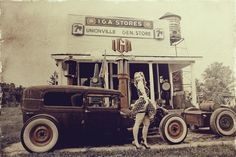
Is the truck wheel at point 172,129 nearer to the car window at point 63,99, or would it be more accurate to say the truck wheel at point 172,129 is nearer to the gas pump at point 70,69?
the car window at point 63,99

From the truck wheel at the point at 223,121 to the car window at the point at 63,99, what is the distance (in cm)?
267

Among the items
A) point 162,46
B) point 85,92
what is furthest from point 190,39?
point 85,92

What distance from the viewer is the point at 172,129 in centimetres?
439

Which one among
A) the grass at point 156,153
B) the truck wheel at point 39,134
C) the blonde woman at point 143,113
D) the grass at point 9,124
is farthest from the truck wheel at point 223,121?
the grass at point 9,124

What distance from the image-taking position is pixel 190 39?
19.7 ft

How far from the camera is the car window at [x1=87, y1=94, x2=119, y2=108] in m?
4.33

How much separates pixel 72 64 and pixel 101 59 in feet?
2.50

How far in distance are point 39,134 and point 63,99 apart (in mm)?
710

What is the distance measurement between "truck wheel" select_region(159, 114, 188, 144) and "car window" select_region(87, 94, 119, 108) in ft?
3.10

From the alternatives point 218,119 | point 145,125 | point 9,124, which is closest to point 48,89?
point 9,124

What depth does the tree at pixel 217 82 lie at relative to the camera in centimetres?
582

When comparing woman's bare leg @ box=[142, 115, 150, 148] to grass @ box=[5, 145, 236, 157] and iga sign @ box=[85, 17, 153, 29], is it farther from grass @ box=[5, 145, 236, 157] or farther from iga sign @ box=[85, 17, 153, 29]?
iga sign @ box=[85, 17, 153, 29]

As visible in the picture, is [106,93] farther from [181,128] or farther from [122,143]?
[181,128]

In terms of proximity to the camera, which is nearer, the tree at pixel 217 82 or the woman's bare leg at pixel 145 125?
the woman's bare leg at pixel 145 125
